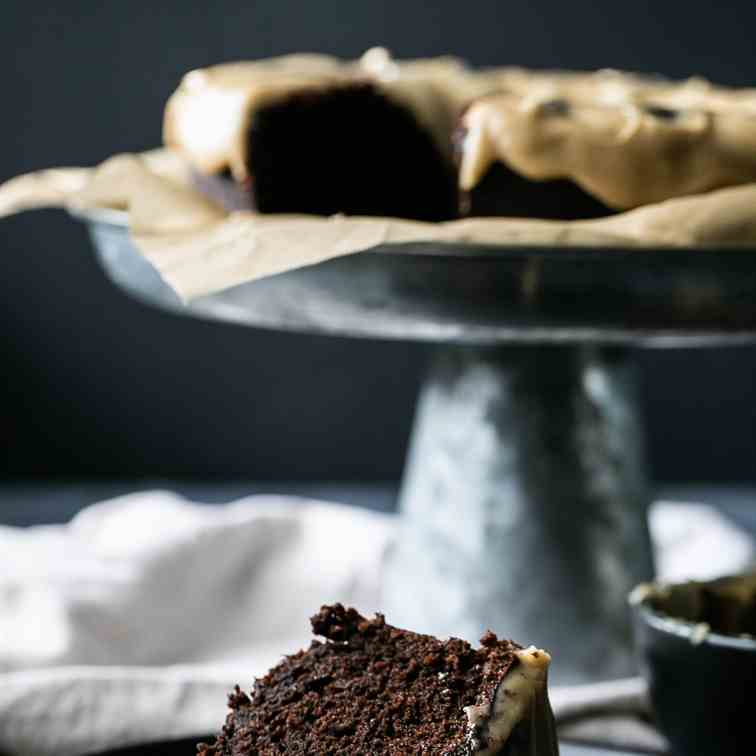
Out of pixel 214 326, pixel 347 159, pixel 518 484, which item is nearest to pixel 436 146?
pixel 347 159

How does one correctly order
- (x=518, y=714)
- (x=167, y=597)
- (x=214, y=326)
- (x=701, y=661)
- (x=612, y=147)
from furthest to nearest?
(x=214, y=326) < (x=167, y=597) < (x=612, y=147) < (x=701, y=661) < (x=518, y=714)

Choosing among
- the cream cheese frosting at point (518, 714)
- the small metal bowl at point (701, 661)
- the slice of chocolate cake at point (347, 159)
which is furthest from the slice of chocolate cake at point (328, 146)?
the cream cheese frosting at point (518, 714)

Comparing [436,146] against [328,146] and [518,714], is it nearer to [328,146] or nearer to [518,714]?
[328,146]

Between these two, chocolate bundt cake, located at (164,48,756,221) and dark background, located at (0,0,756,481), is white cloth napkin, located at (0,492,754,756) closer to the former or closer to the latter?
chocolate bundt cake, located at (164,48,756,221)

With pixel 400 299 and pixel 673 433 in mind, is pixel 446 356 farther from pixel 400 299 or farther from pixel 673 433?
pixel 673 433

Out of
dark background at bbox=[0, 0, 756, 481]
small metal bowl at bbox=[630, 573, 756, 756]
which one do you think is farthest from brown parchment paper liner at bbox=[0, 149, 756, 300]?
dark background at bbox=[0, 0, 756, 481]

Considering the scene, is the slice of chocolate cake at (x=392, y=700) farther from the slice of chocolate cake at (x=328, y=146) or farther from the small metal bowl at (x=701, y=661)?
the slice of chocolate cake at (x=328, y=146)
